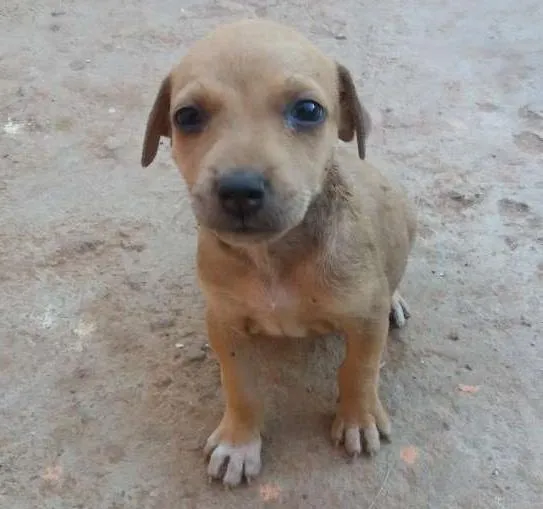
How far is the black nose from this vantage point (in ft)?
8.48

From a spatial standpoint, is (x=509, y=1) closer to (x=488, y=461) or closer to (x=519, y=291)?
(x=519, y=291)

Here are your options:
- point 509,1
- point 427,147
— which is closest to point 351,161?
point 427,147

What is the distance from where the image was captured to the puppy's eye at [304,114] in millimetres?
2771

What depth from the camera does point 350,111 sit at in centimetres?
317

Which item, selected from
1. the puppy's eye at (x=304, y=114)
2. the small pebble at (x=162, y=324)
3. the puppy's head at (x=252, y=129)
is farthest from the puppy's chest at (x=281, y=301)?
the small pebble at (x=162, y=324)

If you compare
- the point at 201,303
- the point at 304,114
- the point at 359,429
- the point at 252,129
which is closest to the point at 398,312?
the point at 359,429

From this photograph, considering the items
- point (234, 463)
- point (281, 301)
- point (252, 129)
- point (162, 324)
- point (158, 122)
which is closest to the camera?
point (252, 129)

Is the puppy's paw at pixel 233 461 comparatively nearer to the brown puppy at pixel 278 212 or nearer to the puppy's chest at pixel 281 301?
the brown puppy at pixel 278 212

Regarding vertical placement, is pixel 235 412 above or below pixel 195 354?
above

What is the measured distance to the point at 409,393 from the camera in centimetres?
367

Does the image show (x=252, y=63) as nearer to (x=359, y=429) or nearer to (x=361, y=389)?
(x=361, y=389)

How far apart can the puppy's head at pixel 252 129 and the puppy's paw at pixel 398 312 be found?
1121 mm

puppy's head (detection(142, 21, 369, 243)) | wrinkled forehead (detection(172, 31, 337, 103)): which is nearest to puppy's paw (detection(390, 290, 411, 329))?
puppy's head (detection(142, 21, 369, 243))

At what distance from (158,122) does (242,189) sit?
Result: 0.75m
